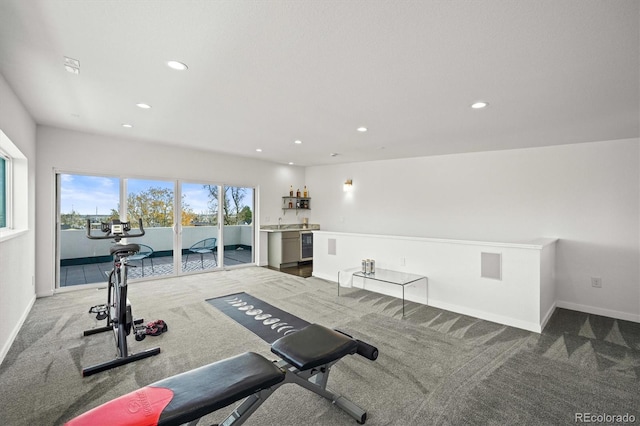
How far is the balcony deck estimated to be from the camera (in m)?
5.16

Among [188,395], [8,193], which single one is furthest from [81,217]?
[188,395]

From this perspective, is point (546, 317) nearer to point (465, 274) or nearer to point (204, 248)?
point (465, 274)

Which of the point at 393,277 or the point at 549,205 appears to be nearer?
the point at 393,277

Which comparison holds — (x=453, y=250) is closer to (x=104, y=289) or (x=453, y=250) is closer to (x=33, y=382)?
(x=33, y=382)

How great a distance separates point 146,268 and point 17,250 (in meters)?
2.69

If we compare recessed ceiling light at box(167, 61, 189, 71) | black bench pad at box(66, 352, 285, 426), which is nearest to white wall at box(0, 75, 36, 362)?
recessed ceiling light at box(167, 61, 189, 71)

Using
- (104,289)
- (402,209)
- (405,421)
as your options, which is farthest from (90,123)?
(402,209)

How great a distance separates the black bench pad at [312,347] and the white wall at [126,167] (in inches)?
183

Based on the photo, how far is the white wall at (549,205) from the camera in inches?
160

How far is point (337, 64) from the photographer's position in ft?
7.84

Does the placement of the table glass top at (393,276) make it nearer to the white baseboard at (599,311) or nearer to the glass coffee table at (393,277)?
the glass coffee table at (393,277)

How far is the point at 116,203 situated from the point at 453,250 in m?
5.53

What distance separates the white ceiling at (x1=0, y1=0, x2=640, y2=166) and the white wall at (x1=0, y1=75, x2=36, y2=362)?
0.20 meters

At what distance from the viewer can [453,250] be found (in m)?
4.09
